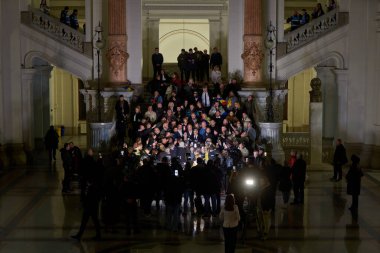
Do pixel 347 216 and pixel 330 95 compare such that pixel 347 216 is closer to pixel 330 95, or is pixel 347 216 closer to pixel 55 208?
pixel 55 208

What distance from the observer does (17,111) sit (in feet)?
110

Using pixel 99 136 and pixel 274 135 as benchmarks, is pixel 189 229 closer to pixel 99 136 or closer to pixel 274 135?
pixel 99 136

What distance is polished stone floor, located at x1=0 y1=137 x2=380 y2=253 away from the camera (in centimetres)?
2123

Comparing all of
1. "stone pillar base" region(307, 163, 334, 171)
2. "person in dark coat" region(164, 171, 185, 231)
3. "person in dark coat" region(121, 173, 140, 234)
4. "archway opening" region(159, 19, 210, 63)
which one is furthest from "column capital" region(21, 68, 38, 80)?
"person in dark coat" region(164, 171, 185, 231)

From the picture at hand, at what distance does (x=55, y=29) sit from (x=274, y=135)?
9153mm

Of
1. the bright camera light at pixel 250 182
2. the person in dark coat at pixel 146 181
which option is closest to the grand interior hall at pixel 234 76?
the person in dark coat at pixel 146 181

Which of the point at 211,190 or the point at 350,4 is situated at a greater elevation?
the point at 350,4

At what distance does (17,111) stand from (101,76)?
3.37 meters

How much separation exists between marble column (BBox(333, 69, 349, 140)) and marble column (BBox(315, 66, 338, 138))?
3212 mm

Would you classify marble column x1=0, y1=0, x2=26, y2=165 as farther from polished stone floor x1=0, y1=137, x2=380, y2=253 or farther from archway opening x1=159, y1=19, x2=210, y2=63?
archway opening x1=159, y1=19, x2=210, y2=63

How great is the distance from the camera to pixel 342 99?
33844 millimetres

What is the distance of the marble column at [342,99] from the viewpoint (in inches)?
1325

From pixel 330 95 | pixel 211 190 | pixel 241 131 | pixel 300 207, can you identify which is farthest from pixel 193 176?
pixel 330 95

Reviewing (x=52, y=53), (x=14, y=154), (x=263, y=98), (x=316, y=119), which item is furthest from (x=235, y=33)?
(x=14, y=154)
